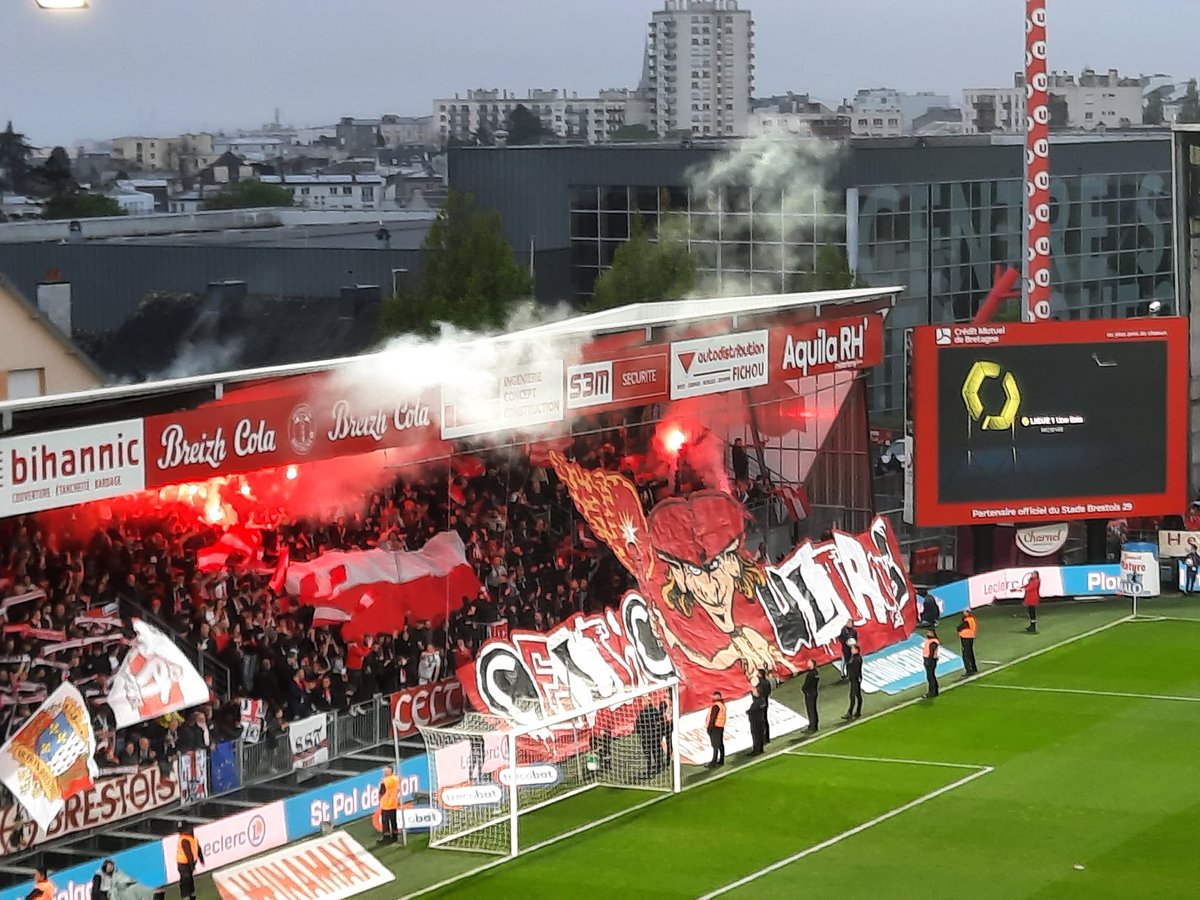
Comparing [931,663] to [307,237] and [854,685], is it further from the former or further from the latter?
[307,237]

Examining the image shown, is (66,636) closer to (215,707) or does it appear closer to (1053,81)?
(215,707)

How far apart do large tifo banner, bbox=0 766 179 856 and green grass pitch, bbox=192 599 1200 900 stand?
1200 millimetres

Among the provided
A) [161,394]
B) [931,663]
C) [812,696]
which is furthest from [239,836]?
[931,663]

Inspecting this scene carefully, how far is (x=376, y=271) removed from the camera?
66938 millimetres

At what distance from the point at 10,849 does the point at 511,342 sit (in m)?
10.8

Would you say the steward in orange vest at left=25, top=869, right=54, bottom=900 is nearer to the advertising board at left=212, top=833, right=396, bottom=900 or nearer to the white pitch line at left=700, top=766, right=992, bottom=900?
the advertising board at left=212, top=833, right=396, bottom=900

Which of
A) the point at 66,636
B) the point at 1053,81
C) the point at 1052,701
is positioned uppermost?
the point at 1053,81

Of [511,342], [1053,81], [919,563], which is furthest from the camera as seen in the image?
[1053,81]

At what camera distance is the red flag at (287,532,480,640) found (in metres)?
28.0

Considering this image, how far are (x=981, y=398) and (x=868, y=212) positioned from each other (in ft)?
85.8

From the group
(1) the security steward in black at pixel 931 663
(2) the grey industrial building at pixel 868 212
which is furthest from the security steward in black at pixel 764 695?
(2) the grey industrial building at pixel 868 212

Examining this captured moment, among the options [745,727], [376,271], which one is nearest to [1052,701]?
[745,727]

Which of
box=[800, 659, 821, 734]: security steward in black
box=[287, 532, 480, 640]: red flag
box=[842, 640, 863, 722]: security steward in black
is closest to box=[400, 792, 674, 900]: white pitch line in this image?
box=[800, 659, 821, 734]: security steward in black

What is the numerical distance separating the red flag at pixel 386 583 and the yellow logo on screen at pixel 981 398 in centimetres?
1228
